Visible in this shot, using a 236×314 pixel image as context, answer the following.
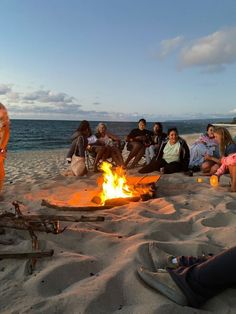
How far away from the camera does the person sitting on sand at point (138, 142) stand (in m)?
9.31

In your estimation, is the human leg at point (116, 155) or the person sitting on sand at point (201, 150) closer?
the person sitting on sand at point (201, 150)

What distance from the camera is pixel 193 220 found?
161 inches

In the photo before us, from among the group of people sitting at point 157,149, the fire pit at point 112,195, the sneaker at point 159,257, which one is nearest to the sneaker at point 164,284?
the sneaker at point 159,257

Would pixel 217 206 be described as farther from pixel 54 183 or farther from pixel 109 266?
pixel 54 183

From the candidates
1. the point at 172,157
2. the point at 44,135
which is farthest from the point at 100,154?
the point at 44,135

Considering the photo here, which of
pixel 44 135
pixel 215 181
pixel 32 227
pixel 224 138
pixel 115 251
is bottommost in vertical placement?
pixel 44 135

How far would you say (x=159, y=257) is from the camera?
9.77 feet

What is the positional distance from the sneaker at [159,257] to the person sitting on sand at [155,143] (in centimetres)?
597

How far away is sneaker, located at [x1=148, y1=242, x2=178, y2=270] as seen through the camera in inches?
112

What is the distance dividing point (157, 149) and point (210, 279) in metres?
6.88

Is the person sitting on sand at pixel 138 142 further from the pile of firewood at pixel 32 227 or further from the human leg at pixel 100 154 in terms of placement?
the pile of firewood at pixel 32 227

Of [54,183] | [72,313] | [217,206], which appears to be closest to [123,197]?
[217,206]

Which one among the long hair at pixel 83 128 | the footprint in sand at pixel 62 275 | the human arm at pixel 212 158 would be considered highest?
the long hair at pixel 83 128

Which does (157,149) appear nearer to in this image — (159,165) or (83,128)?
(159,165)
